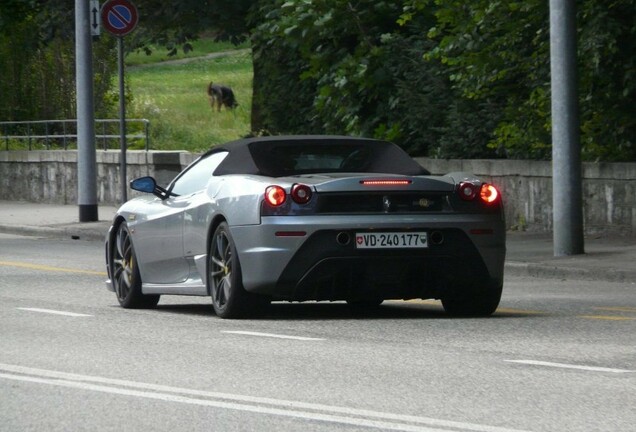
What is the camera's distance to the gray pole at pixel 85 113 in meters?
28.4

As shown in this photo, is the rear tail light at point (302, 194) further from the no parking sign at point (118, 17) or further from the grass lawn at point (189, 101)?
the grass lawn at point (189, 101)

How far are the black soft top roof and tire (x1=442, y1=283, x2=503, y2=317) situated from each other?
104 cm

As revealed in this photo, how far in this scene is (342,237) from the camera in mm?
12383

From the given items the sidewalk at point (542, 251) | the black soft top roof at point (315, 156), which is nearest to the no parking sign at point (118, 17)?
the sidewalk at point (542, 251)

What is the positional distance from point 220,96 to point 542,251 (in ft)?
143

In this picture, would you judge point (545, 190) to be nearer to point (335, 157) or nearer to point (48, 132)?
point (335, 157)

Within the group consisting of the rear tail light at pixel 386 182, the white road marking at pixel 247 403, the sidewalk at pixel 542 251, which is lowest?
the white road marking at pixel 247 403

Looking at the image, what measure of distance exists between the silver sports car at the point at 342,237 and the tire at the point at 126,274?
1086mm

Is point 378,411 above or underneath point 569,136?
underneath

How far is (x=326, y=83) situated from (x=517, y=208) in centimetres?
493

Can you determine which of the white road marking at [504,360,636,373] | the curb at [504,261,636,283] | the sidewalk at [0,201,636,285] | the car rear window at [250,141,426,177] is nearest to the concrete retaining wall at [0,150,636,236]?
the sidewalk at [0,201,636,285]

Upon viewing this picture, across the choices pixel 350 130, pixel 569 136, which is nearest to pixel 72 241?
pixel 350 130

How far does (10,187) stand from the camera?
3866cm

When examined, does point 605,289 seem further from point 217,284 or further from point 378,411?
point 378,411
